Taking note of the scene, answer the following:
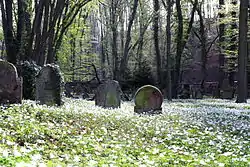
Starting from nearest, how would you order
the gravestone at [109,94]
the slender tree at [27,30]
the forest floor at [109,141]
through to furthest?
1. the forest floor at [109,141]
2. the gravestone at [109,94]
3. the slender tree at [27,30]

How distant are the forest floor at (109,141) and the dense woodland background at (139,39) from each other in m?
9.46

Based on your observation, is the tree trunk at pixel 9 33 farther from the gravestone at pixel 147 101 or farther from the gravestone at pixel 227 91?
the gravestone at pixel 227 91

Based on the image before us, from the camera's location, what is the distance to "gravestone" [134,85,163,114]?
13578 millimetres

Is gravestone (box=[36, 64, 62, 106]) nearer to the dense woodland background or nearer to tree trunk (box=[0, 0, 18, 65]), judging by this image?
the dense woodland background

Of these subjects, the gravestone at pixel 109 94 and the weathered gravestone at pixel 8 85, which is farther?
the gravestone at pixel 109 94

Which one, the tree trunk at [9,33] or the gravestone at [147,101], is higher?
the tree trunk at [9,33]

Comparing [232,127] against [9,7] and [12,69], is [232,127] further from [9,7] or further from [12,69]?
[9,7]

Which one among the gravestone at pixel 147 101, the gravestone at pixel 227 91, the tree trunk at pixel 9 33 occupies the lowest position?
the gravestone at pixel 227 91

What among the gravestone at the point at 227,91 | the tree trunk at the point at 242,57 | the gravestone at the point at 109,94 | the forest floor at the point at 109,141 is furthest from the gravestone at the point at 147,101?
the gravestone at the point at 227,91

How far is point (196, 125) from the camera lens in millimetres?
10148

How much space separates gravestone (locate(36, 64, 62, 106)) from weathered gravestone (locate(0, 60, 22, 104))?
2.56 m

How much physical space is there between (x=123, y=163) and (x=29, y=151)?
1.28 m

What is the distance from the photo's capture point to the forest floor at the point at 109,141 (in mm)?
4961

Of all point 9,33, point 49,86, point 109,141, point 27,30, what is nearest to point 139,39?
point 27,30
